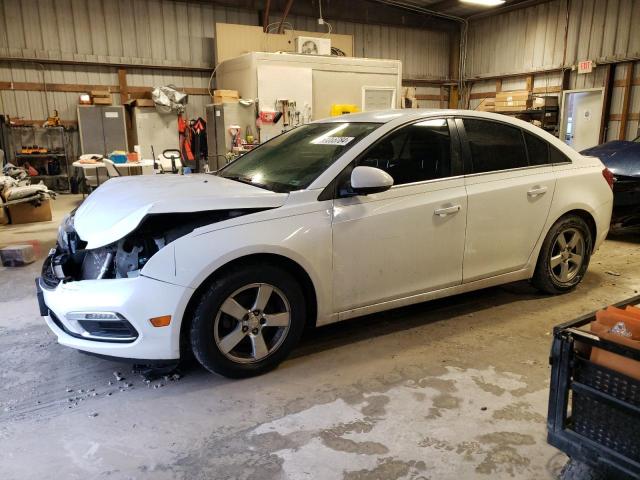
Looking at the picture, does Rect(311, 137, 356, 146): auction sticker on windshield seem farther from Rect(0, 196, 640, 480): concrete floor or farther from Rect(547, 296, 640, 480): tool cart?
Rect(547, 296, 640, 480): tool cart

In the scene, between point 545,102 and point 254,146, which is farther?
point 545,102

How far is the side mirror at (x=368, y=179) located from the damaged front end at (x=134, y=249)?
0.59 m

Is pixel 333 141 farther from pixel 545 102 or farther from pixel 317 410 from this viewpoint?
pixel 545 102

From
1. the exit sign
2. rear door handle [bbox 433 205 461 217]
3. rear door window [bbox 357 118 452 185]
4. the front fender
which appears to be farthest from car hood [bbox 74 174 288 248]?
the exit sign

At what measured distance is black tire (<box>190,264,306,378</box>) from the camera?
2.54 meters

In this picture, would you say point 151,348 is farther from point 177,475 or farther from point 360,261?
point 360,261

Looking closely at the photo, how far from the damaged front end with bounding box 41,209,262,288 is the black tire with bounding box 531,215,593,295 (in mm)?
2385

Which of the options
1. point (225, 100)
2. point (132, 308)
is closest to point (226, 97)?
point (225, 100)

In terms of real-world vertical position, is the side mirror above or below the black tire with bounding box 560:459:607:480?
above

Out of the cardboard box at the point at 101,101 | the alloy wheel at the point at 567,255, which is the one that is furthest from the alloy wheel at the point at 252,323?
the cardboard box at the point at 101,101

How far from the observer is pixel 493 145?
3.51 m

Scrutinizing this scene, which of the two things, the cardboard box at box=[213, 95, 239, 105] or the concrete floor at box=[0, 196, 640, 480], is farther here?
the cardboard box at box=[213, 95, 239, 105]

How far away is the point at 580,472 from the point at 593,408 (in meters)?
0.24

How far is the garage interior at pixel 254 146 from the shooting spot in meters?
2.20
